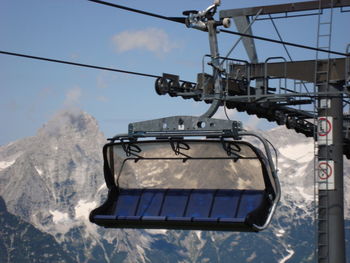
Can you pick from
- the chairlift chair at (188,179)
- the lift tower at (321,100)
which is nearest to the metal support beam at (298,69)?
the lift tower at (321,100)

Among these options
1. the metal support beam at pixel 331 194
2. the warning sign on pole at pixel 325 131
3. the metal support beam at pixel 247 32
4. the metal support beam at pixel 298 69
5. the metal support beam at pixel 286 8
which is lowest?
the metal support beam at pixel 331 194

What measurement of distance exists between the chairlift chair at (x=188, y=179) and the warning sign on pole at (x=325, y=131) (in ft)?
50.2

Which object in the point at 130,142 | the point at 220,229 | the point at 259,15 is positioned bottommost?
the point at 220,229

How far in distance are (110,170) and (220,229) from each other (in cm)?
364

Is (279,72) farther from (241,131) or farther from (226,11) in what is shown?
(241,131)

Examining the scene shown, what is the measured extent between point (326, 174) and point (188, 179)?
15.5 m

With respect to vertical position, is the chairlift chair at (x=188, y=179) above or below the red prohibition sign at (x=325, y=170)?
above

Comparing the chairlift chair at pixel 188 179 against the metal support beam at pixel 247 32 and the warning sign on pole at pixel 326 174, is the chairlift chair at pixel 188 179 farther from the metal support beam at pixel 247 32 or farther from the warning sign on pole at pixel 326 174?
the warning sign on pole at pixel 326 174

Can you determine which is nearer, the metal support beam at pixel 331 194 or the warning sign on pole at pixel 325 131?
the metal support beam at pixel 331 194

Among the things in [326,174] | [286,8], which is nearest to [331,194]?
[326,174]

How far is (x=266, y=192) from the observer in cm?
2161

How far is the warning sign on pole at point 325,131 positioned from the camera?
37281 mm

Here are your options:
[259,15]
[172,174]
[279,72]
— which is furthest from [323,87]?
[172,174]

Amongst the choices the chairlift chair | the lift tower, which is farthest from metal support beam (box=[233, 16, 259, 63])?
the chairlift chair
